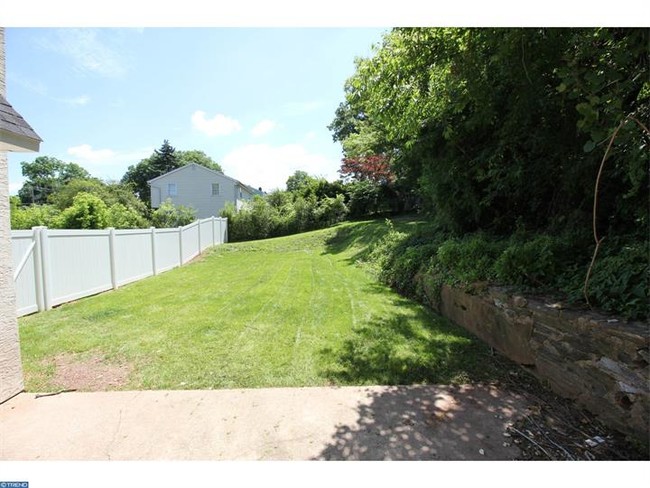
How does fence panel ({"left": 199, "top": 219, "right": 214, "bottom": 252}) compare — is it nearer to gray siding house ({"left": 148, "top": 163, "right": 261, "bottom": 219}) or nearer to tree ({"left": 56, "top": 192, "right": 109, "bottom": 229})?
tree ({"left": 56, "top": 192, "right": 109, "bottom": 229})

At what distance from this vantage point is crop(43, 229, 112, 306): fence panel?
19.2 feet

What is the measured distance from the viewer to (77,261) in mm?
6445

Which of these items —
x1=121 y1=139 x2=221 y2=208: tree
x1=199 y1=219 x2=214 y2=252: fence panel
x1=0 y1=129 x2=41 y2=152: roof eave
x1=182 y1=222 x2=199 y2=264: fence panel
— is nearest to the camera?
x1=0 y1=129 x2=41 y2=152: roof eave

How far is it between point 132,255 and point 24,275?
313cm

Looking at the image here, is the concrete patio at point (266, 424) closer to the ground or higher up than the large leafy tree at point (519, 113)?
closer to the ground

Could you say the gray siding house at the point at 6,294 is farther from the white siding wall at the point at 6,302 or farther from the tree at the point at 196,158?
the tree at the point at 196,158

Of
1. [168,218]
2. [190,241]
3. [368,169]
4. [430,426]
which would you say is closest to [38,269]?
[430,426]

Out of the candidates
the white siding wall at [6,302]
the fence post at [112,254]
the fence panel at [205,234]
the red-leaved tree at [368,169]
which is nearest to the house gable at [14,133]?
the white siding wall at [6,302]

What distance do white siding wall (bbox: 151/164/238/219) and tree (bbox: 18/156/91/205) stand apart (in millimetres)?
35248

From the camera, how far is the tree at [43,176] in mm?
50656

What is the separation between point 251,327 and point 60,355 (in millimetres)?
2340

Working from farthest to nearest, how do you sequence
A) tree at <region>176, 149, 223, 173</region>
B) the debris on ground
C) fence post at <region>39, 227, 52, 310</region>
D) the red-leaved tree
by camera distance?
tree at <region>176, 149, 223, 173</region> < the red-leaved tree < fence post at <region>39, 227, 52, 310</region> < the debris on ground

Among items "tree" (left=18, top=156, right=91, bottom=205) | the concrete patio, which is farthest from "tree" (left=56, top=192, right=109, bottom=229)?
"tree" (left=18, top=156, right=91, bottom=205)

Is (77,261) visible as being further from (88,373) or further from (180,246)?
(180,246)
